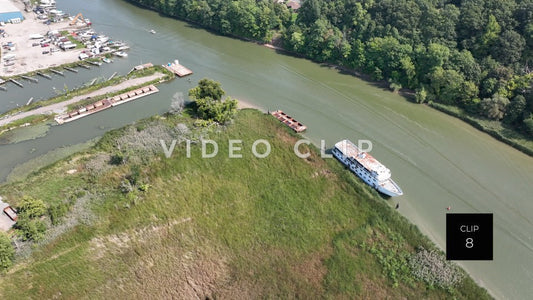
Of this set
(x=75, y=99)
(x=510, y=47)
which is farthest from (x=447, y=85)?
(x=75, y=99)

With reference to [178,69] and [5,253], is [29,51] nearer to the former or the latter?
[178,69]

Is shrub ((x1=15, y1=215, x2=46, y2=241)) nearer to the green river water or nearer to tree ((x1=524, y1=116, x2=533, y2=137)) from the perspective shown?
the green river water

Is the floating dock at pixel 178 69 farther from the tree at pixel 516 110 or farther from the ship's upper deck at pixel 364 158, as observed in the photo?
the tree at pixel 516 110

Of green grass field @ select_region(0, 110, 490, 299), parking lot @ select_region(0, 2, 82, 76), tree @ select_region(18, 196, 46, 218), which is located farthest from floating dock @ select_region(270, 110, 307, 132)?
parking lot @ select_region(0, 2, 82, 76)

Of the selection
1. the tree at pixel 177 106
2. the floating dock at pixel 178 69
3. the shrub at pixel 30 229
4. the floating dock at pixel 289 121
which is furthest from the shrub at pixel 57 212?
the floating dock at pixel 178 69

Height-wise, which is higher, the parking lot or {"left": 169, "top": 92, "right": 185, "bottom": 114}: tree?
the parking lot
